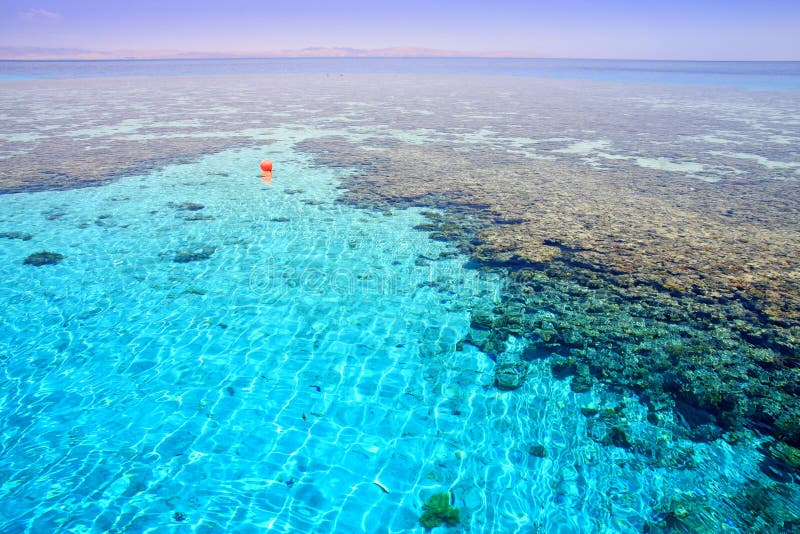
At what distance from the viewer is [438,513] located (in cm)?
534

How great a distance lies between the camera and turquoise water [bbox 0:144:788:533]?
5379 millimetres

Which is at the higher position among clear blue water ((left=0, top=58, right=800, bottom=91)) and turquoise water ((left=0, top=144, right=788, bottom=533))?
clear blue water ((left=0, top=58, right=800, bottom=91))

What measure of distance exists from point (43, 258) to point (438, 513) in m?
11.5

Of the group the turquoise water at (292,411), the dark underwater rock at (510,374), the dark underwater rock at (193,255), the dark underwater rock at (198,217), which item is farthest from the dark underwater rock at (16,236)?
the dark underwater rock at (510,374)

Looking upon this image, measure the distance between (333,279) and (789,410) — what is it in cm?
851

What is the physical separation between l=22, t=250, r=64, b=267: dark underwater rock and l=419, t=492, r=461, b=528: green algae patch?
10.9 metres

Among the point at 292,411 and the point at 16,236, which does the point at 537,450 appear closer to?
the point at 292,411

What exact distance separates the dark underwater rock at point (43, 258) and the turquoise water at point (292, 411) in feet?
0.95

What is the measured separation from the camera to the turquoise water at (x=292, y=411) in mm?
5379

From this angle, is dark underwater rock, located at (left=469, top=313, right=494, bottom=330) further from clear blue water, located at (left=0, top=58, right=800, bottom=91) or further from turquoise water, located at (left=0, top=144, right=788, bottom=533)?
clear blue water, located at (left=0, top=58, right=800, bottom=91)

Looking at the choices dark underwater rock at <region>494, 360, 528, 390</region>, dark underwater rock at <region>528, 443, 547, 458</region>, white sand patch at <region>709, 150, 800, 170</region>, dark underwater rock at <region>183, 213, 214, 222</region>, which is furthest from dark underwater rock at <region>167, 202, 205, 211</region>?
white sand patch at <region>709, 150, 800, 170</region>

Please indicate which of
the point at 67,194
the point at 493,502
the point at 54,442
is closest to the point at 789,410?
the point at 493,502

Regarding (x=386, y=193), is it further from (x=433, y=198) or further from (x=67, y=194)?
(x=67, y=194)

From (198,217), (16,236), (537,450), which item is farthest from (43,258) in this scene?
(537,450)
